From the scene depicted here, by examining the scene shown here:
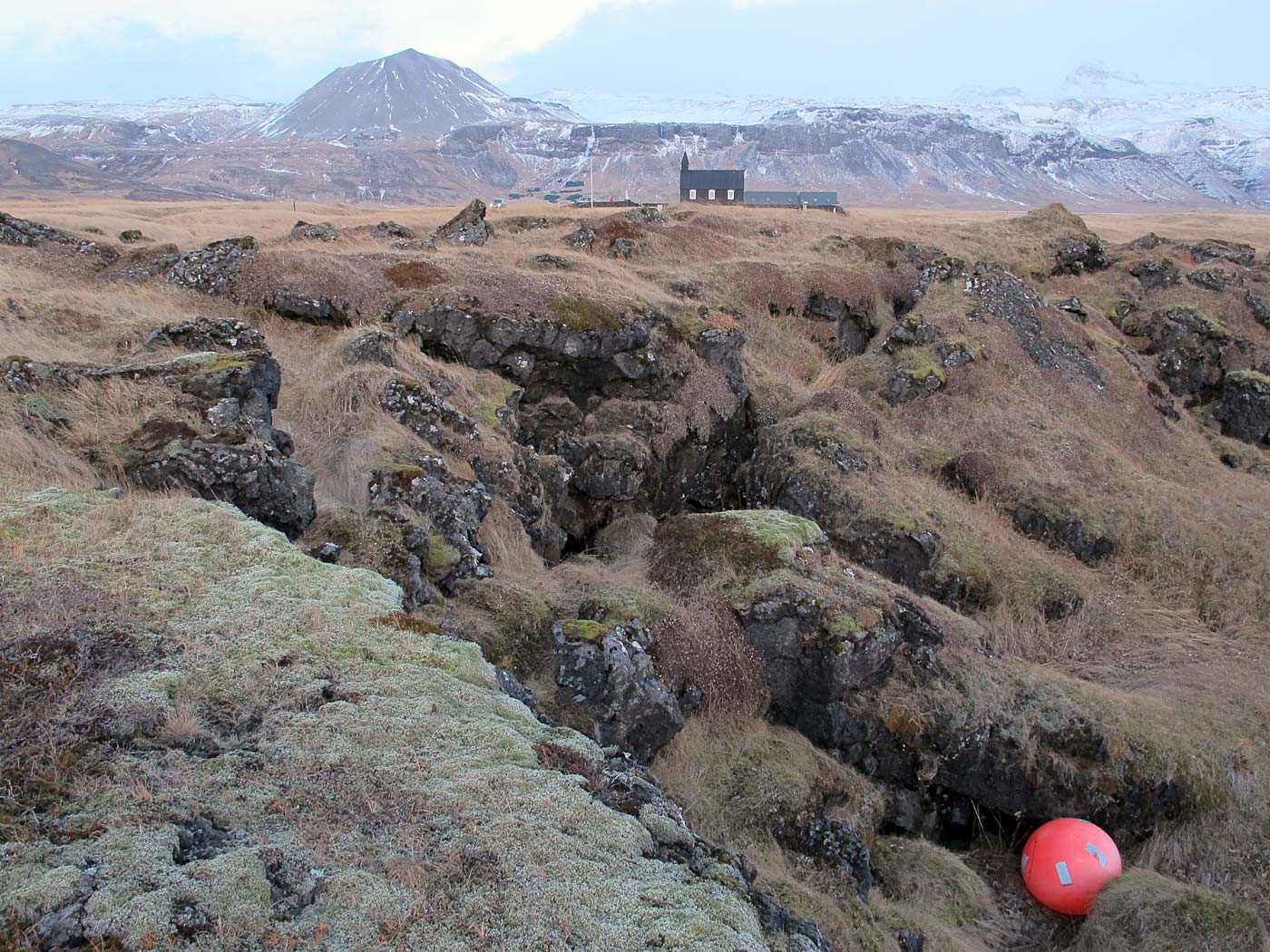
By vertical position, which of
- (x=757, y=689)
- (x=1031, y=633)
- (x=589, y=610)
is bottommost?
(x=1031, y=633)

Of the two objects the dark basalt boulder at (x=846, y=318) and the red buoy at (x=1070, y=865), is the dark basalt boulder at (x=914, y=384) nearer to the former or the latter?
the dark basalt boulder at (x=846, y=318)

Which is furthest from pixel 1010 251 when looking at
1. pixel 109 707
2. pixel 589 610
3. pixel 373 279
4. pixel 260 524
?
pixel 109 707

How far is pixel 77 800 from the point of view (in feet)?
13.6

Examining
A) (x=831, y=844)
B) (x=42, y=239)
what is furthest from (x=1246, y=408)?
(x=42, y=239)

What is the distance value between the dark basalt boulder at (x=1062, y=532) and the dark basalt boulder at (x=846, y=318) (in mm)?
9306

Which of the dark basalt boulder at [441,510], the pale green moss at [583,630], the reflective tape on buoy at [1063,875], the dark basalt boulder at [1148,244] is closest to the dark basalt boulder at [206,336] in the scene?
the dark basalt boulder at [441,510]

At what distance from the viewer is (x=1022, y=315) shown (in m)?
23.5

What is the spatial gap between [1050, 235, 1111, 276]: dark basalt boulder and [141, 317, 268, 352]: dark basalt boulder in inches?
1148

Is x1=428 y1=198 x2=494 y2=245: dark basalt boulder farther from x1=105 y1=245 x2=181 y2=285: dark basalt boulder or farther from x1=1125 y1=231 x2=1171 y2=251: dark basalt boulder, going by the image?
x1=1125 y1=231 x2=1171 y2=251: dark basalt boulder

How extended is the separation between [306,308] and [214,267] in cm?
284

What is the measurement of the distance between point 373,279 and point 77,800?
1606cm

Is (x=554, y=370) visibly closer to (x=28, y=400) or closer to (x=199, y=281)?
(x=199, y=281)

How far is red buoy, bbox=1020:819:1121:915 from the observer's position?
8492 mm

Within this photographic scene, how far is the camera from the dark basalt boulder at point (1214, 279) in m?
27.6
